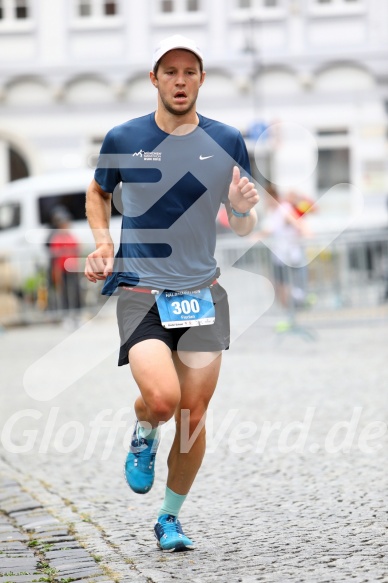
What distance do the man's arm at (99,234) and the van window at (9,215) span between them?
1973cm

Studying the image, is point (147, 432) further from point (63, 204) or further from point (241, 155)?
point (63, 204)

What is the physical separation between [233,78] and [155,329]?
26028mm

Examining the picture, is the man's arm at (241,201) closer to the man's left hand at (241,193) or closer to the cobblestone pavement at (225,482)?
the man's left hand at (241,193)

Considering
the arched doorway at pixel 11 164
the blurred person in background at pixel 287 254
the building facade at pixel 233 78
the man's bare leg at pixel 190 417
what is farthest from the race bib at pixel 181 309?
the arched doorway at pixel 11 164

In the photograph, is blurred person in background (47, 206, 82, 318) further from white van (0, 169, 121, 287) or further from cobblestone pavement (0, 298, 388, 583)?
cobblestone pavement (0, 298, 388, 583)

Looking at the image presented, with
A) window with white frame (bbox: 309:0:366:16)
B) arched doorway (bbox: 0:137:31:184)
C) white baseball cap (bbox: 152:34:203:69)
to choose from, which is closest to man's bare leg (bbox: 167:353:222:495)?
white baseball cap (bbox: 152:34:203:69)

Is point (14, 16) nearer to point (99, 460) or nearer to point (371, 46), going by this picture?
point (371, 46)

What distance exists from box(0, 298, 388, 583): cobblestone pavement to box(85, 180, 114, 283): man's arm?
1.07m

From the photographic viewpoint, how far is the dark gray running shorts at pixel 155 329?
17.6ft

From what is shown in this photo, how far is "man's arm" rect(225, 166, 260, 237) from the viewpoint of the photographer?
5203 millimetres

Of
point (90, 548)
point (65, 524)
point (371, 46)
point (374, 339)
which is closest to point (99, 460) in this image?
point (65, 524)

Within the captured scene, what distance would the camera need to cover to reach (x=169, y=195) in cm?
530

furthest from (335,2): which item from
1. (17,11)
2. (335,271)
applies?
(335,271)

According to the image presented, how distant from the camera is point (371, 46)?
31.0 meters
